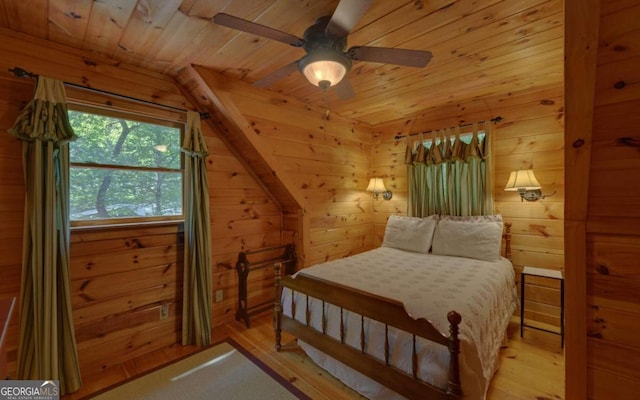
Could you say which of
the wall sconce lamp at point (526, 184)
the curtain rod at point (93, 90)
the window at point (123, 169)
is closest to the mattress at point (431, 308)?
the wall sconce lamp at point (526, 184)

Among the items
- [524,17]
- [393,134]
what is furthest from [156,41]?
[393,134]

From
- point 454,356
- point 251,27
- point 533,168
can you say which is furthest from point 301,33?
point 533,168

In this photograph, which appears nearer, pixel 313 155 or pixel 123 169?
pixel 123 169

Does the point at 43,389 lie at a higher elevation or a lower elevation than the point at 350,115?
lower

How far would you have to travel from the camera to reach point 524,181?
8.34 feet

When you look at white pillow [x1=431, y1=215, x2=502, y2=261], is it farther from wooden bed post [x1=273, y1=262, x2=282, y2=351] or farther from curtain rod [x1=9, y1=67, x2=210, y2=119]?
curtain rod [x1=9, y1=67, x2=210, y2=119]

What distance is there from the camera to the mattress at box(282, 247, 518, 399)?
54.9 inches

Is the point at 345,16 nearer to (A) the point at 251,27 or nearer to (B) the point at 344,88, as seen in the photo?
(A) the point at 251,27

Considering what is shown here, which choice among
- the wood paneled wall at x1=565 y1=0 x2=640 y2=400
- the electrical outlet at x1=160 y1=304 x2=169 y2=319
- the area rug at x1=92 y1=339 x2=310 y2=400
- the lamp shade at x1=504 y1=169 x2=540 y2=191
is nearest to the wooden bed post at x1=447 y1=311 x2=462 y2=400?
the wood paneled wall at x1=565 y1=0 x2=640 y2=400

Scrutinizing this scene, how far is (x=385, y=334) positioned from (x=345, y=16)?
1641 millimetres

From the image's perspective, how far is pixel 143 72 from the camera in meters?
2.26

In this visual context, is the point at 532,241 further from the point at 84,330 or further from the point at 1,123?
the point at 1,123

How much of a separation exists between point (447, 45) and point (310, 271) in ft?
6.27

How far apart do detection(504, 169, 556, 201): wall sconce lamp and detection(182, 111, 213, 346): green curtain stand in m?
2.83
